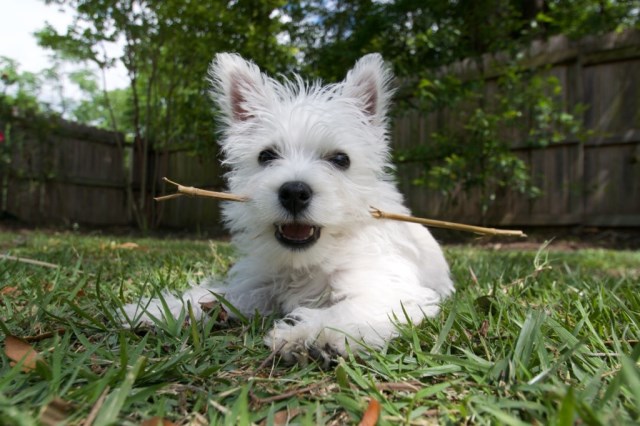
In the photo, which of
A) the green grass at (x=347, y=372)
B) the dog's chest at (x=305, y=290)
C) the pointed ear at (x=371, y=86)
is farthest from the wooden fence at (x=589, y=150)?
the green grass at (x=347, y=372)

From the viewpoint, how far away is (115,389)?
4.67ft

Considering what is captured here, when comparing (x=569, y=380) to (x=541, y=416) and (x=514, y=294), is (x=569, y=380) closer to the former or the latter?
(x=541, y=416)

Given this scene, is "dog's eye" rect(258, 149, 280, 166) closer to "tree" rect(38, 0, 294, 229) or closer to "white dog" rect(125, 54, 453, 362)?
"white dog" rect(125, 54, 453, 362)

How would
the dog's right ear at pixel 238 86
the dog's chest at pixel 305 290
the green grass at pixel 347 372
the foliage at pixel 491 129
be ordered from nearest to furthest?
the green grass at pixel 347 372 < the dog's chest at pixel 305 290 < the dog's right ear at pixel 238 86 < the foliage at pixel 491 129

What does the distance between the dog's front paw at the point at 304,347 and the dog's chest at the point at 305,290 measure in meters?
0.72

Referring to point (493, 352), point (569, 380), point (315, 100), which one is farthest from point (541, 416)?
point (315, 100)

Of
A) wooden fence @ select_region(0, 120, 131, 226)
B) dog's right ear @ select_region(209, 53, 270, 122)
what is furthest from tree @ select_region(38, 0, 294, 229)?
dog's right ear @ select_region(209, 53, 270, 122)

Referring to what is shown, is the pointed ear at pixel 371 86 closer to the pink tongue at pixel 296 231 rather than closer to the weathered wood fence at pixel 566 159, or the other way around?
the pink tongue at pixel 296 231

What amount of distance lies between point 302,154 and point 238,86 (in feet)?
2.75

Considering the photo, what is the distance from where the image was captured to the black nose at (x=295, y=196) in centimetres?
251

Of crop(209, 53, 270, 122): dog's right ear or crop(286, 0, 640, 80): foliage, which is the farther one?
crop(286, 0, 640, 80): foliage

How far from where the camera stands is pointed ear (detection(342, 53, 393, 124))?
3.34m

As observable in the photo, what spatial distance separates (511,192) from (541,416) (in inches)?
400

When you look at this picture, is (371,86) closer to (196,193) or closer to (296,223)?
(296,223)
